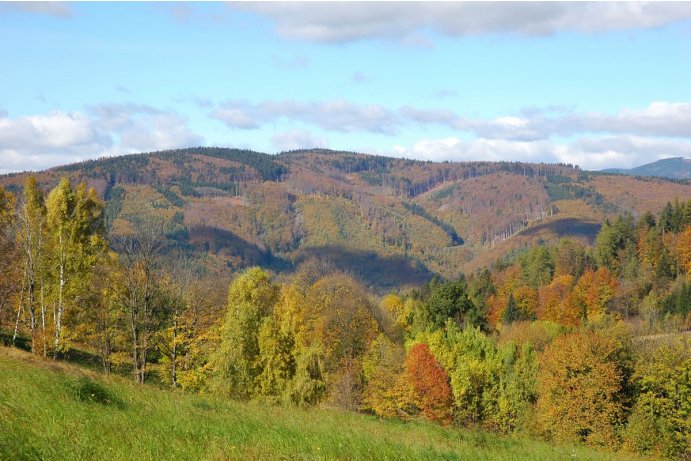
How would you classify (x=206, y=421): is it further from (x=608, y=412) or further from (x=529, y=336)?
(x=529, y=336)

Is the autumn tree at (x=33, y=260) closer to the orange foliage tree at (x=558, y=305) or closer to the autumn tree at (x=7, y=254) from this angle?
the autumn tree at (x=7, y=254)

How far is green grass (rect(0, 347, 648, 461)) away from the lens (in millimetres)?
10039

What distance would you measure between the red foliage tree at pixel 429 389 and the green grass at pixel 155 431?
34482 millimetres

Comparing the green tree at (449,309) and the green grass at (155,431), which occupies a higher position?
the green grass at (155,431)

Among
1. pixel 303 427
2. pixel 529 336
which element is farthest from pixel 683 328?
pixel 303 427

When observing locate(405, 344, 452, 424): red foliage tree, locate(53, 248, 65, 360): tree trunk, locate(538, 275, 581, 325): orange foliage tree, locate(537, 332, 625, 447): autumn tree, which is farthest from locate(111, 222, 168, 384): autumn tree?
locate(538, 275, 581, 325): orange foliage tree

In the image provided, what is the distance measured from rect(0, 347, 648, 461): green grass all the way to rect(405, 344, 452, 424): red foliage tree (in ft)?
113

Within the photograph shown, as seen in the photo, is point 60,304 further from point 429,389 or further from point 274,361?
point 429,389

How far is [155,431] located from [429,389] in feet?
142

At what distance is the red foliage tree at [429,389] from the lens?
5238 centimetres

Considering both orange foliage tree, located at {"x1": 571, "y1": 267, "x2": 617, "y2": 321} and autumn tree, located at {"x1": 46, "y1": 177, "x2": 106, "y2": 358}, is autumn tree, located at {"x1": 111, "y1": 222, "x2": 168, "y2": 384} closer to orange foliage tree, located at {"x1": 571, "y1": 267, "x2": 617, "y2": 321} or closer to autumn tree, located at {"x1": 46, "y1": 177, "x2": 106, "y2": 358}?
autumn tree, located at {"x1": 46, "y1": 177, "x2": 106, "y2": 358}

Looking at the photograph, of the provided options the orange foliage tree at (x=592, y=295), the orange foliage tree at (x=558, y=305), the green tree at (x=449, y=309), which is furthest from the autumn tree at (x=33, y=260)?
the orange foliage tree at (x=592, y=295)

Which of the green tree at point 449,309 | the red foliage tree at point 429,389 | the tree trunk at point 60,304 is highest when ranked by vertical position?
the tree trunk at point 60,304

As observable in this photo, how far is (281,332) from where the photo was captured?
4519 centimetres
